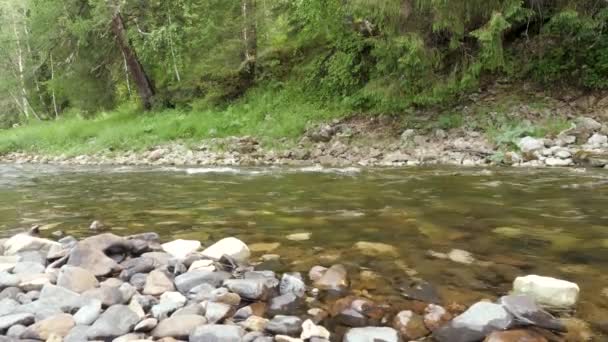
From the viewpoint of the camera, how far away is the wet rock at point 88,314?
2.91 m

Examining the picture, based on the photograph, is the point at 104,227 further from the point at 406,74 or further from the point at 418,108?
the point at 418,108

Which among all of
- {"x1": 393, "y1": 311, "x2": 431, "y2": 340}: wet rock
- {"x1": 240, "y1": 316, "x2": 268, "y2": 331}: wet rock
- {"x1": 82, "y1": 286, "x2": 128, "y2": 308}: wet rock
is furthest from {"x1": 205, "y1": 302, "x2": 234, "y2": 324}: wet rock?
{"x1": 393, "y1": 311, "x2": 431, "y2": 340}: wet rock

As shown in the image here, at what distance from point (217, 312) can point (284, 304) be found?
0.43 meters

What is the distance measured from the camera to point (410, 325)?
285 cm

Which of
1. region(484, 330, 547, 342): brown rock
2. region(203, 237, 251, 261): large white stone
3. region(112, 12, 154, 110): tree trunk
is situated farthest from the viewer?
region(112, 12, 154, 110): tree trunk

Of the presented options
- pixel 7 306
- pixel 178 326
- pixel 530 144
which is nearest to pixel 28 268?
pixel 7 306

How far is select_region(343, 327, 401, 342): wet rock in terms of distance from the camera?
2666 mm

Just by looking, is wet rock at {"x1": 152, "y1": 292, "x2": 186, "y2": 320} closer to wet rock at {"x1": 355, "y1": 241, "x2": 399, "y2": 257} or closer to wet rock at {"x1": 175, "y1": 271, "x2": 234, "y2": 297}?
wet rock at {"x1": 175, "y1": 271, "x2": 234, "y2": 297}

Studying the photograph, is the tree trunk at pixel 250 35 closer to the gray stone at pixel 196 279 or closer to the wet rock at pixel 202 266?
the wet rock at pixel 202 266

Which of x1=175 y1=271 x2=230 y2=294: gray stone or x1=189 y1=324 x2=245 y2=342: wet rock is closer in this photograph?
x1=189 y1=324 x2=245 y2=342: wet rock

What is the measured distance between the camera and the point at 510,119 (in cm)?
1059

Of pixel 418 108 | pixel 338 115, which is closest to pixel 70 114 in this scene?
pixel 338 115

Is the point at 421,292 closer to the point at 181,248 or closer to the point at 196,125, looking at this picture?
the point at 181,248

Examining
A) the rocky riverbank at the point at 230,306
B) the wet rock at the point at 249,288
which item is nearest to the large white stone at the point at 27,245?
the rocky riverbank at the point at 230,306
